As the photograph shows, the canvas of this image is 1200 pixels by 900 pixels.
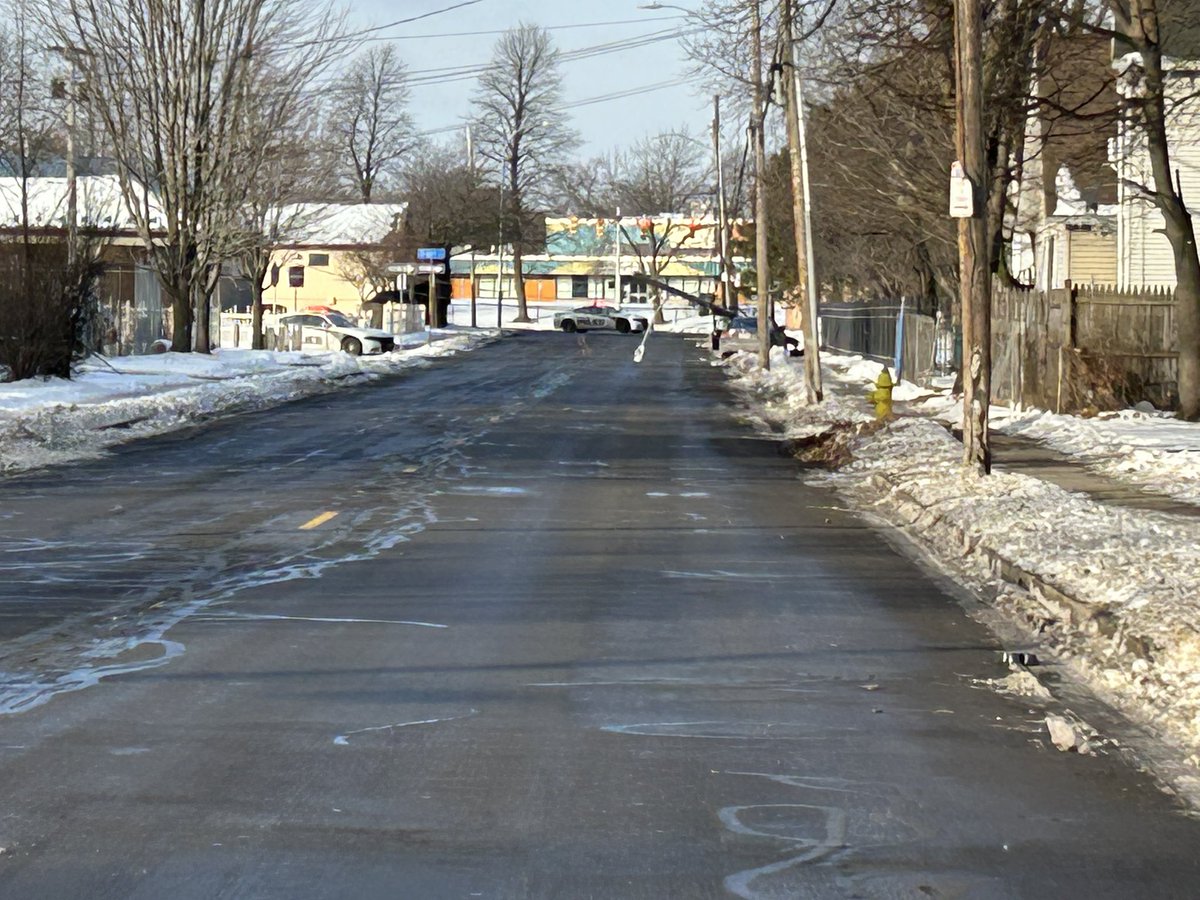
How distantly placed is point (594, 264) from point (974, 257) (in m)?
104

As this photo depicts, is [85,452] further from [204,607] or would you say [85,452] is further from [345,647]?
[345,647]

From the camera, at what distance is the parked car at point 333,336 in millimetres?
56750

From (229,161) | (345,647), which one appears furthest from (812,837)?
(229,161)

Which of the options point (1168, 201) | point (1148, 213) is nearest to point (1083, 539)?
point (1168, 201)

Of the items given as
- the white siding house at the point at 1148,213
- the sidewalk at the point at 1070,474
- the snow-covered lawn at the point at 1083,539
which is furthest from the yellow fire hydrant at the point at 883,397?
the white siding house at the point at 1148,213

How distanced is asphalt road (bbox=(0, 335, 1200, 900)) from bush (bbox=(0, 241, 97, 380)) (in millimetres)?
16466

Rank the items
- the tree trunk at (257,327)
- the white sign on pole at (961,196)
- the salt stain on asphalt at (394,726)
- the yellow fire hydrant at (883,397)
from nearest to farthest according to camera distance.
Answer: the salt stain on asphalt at (394,726) → the white sign on pole at (961,196) → the yellow fire hydrant at (883,397) → the tree trunk at (257,327)

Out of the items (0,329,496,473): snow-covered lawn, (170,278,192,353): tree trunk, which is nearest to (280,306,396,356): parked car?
(0,329,496,473): snow-covered lawn

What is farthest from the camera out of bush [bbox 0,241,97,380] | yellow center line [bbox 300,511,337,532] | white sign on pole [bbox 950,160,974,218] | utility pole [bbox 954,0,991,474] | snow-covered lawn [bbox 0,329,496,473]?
bush [bbox 0,241,97,380]

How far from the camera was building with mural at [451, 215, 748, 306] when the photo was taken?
105688mm

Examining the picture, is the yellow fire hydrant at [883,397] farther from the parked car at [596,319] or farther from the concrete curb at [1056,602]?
the parked car at [596,319]

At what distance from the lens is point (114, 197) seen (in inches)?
2000

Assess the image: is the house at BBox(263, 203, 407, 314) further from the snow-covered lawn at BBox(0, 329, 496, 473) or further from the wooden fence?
the wooden fence

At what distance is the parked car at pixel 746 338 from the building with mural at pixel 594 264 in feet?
107
